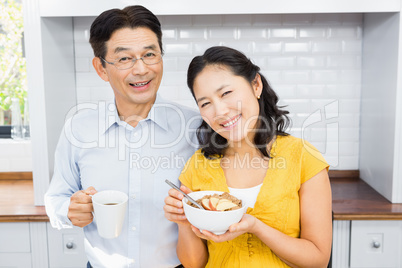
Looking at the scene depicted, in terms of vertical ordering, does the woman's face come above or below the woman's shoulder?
above

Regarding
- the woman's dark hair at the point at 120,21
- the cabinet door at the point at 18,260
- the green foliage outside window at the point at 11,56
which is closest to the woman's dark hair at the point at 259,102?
the woman's dark hair at the point at 120,21

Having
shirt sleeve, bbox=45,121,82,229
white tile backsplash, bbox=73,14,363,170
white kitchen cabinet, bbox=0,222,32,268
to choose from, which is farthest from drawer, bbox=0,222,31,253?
white tile backsplash, bbox=73,14,363,170

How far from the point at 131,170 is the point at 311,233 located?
2.25ft

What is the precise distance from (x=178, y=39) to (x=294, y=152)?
1.54m

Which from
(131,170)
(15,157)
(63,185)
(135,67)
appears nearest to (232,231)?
(131,170)

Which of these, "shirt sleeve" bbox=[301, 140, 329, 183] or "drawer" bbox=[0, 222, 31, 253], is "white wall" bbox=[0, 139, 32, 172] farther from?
"shirt sleeve" bbox=[301, 140, 329, 183]

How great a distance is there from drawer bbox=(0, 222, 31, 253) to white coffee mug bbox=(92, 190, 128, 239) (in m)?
1.12

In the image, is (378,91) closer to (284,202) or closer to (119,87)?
(284,202)

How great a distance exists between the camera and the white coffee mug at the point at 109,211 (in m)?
1.29

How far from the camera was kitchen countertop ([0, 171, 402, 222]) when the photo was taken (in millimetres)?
2188

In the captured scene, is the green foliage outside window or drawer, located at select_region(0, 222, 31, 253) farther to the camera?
the green foliage outside window

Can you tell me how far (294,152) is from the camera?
1443mm

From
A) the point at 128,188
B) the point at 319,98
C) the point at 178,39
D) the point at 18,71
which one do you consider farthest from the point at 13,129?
the point at 319,98

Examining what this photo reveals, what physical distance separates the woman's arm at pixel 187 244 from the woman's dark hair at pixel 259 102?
9.9 inches
